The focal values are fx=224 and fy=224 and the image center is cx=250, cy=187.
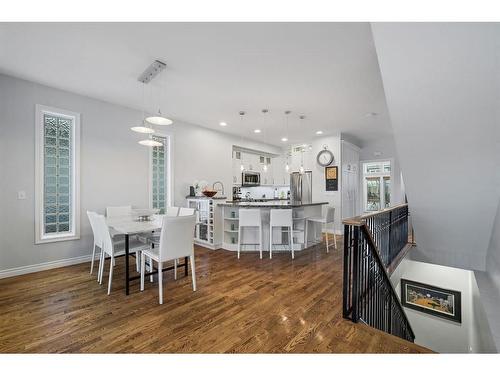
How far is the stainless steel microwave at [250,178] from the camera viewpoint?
6.44 m

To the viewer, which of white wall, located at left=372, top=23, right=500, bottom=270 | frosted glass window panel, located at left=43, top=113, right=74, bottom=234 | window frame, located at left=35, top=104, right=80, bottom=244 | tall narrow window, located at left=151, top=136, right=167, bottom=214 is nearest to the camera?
white wall, located at left=372, top=23, right=500, bottom=270

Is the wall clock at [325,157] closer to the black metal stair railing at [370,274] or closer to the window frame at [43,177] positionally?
the black metal stair railing at [370,274]

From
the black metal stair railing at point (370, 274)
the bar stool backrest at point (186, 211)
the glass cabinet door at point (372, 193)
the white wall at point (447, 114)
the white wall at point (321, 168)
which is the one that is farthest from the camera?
the glass cabinet door at point (372, 193)

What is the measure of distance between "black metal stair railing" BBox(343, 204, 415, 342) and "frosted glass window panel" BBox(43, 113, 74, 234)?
13.6 feet

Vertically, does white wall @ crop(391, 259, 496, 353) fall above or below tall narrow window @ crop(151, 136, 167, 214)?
below

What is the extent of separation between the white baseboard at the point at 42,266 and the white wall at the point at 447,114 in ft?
16.0

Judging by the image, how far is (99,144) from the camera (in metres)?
3.85

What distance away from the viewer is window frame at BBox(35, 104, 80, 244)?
329cm

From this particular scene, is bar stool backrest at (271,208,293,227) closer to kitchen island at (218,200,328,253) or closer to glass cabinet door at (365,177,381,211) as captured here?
kitchen island at (218,200,328,253)

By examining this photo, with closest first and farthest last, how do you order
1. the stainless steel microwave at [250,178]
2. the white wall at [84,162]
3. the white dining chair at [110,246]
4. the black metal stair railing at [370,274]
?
1. the black metal stair railing at [370,274]
2. the white dining chair at [110,246]
3. the white wall at [84,162]
4. the stainless steel microwave at [250,178]

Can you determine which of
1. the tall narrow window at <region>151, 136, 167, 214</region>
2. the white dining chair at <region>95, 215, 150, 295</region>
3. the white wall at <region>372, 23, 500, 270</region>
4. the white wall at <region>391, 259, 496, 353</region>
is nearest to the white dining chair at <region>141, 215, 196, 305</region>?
the white dining chair at <region>95, 215, 150, 295</region>

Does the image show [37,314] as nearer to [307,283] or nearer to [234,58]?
[307,283]

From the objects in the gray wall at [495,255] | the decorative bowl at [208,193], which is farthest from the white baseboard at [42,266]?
the gray wall at [495,255]
